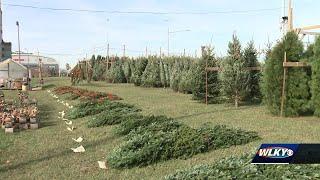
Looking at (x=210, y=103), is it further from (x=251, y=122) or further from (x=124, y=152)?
(x=124, y=152)

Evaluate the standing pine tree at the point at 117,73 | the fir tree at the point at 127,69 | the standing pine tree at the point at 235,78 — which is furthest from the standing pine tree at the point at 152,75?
the standing pine tree at the point at 235,78

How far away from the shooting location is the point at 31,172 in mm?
7473

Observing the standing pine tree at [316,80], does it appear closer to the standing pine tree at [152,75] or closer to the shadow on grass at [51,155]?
the shadow on grass at [51,155]

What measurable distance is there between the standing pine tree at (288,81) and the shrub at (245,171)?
7839mm

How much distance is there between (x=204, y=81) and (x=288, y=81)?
226 inches

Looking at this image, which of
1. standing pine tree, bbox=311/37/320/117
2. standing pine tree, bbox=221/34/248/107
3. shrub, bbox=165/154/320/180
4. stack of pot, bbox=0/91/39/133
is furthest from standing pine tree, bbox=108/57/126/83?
shrub, bbox=165/154/320/180

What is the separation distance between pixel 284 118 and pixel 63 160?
6.98 meters

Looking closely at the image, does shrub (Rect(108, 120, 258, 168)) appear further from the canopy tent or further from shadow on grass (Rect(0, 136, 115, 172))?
the canopy tent

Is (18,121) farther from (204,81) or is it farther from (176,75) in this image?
(176,75)

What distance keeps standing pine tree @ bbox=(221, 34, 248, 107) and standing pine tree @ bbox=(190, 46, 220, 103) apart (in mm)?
1225

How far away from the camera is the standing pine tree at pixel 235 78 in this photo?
1703 cm

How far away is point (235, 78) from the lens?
1706cm

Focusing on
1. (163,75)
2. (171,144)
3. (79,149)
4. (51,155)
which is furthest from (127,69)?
Answer: (171,144)

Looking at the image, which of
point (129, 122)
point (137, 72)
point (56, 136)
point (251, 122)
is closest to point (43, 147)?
point (56, 136)
